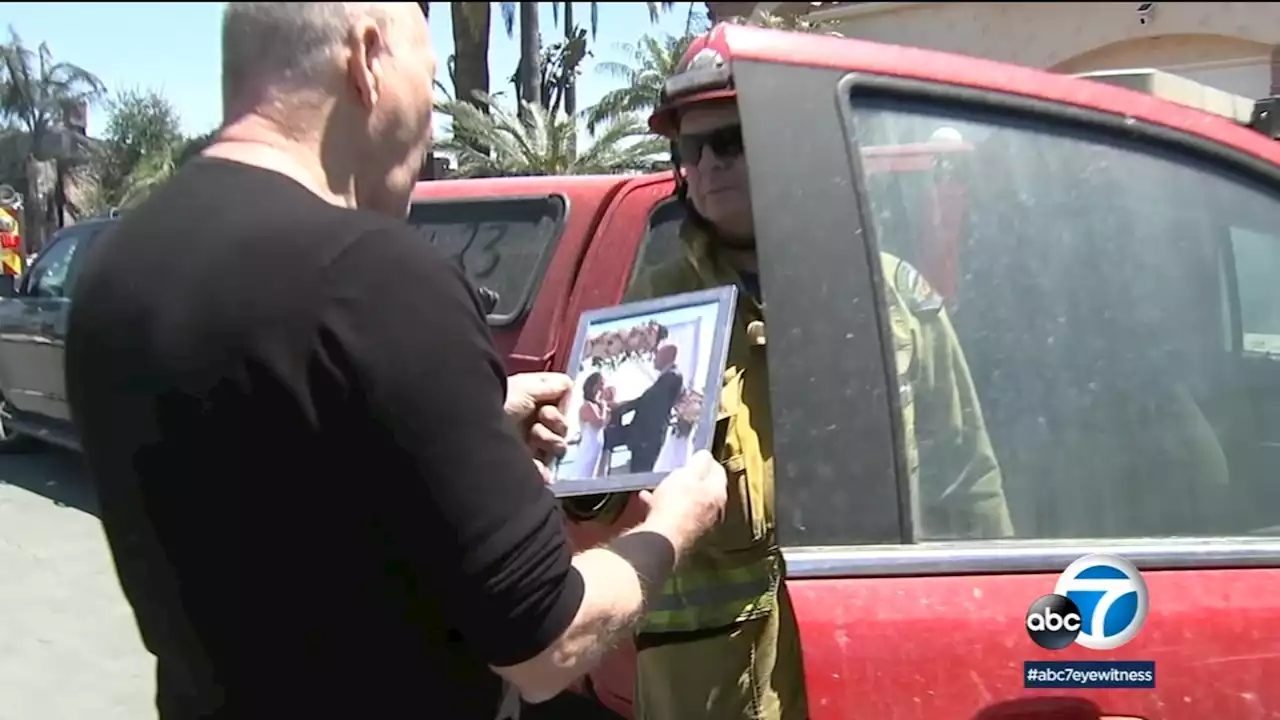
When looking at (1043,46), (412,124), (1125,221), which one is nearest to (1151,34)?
(1043,46)

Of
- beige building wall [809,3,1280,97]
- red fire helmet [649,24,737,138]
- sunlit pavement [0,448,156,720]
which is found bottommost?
sunlit pavement [0,448,156,720]

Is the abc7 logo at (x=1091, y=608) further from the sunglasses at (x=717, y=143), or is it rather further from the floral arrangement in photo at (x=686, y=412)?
the sunglasses at (x=717, y=143)

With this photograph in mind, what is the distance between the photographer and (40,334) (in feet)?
26.1

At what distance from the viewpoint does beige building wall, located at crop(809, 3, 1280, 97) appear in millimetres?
9625

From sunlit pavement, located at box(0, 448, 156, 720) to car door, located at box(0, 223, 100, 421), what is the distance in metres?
0.72

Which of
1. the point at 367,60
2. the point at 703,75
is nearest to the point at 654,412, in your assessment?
the point at 703,75

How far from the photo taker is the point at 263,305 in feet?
3.80

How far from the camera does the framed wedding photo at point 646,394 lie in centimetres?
162

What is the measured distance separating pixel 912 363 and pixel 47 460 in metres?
9.13

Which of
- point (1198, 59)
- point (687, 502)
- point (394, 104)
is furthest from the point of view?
point (1198, 59)

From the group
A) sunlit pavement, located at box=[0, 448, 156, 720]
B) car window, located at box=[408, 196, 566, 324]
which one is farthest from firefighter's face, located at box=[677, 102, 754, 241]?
sunlit pavement, located at box=[0, 448, 156, 720]

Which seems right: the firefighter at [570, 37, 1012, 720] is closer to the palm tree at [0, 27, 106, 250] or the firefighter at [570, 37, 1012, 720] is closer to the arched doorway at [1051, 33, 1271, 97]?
the arched doorway at [1051, 33, 1271, 97]

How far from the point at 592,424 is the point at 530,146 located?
13.8 m

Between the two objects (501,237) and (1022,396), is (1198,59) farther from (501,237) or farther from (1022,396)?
(1022,396)
